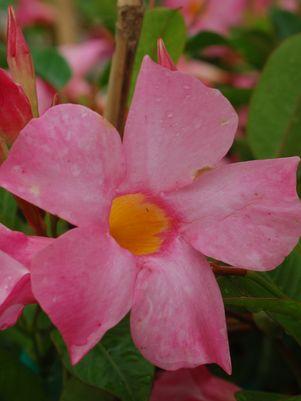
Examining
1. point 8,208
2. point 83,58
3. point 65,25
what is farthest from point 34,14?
point 8,208

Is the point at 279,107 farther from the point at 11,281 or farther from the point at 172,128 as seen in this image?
the point at 11,281

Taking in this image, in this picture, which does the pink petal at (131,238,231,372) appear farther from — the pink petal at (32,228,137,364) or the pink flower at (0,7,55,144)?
the pink flower at (0,7,55,144)

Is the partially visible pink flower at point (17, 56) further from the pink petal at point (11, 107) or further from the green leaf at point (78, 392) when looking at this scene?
the green leaf at point (78, 392)

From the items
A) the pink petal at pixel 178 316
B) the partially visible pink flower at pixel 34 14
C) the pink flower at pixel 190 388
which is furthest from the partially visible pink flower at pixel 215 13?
the pink petal at pixel 178 316

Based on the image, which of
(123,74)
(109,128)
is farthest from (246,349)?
(109,128)

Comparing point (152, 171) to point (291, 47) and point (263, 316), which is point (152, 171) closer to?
point (263, 316)
